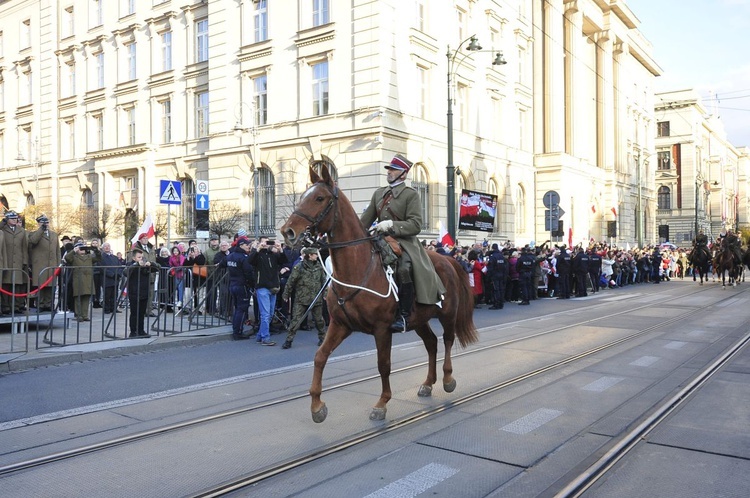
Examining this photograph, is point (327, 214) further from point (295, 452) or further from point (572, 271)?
point (572, 271)

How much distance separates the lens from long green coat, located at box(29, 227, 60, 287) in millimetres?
13469

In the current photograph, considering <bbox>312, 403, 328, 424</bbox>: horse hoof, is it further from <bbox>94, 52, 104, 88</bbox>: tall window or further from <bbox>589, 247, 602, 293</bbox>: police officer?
<bbox>94, 52, 104, 88</bbox>: tall window

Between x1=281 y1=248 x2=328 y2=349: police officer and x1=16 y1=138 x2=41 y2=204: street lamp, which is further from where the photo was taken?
x1=16 y1=138 x2=41 y2=204: street lamp

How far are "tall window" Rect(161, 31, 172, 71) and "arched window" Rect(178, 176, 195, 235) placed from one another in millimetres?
6626

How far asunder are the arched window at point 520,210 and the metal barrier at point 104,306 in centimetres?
2704

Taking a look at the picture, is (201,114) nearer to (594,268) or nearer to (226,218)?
(226,218)

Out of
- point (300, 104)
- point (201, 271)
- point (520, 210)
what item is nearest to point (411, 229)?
point (201, 271)

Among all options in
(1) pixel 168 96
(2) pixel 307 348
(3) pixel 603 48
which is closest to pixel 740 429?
(2) pixel 307 348

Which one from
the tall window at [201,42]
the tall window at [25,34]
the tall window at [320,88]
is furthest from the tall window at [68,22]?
the tall window at [320,88]

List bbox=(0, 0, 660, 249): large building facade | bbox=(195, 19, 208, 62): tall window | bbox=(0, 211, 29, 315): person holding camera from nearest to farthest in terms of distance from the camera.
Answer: bbox=(0, 211, 29, 315): person holding camera, bbox=(0, 0, 660, 249): large building facade, bbox=(195, 19, 208, 62): tall window

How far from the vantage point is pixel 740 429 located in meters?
6.01

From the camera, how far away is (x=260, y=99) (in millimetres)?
30344

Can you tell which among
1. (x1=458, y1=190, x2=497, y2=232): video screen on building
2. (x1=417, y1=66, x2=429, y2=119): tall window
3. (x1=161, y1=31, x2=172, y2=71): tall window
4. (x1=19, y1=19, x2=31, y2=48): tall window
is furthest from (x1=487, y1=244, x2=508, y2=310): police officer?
(x1=19, y1=19, x2=31, y2=48): tall window

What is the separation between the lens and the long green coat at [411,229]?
6695mm
